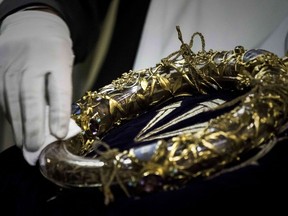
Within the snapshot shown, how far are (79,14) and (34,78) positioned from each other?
0.29 m

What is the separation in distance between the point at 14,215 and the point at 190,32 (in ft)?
1.83

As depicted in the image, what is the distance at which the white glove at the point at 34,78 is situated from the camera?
573 mm

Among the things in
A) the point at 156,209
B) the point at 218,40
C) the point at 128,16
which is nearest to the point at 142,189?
the point at 156,209

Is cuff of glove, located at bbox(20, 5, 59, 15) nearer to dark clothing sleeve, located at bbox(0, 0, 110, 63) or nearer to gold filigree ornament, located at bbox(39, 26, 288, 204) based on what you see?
dark clothing sleeve, located at bbox(0, 0, 110, 63)

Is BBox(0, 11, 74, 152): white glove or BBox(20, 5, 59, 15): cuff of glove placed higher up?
BBox(20, 5, 59, 15): cuff of glove

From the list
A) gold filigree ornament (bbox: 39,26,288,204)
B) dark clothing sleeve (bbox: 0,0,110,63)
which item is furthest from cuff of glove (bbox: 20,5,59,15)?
gold filigree ornament (bbox: 39,26,288,204)

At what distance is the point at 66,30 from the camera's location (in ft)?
2.52

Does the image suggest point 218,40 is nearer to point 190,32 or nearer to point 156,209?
point 190,32

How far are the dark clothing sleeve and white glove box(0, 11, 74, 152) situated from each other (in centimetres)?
4

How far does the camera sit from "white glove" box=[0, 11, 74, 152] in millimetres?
573

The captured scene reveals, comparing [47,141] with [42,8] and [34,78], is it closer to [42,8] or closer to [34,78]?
[34,78]

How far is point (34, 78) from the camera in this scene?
606 mm

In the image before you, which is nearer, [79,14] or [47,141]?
[47,141]

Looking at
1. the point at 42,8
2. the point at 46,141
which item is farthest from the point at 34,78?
the point at 42,8
